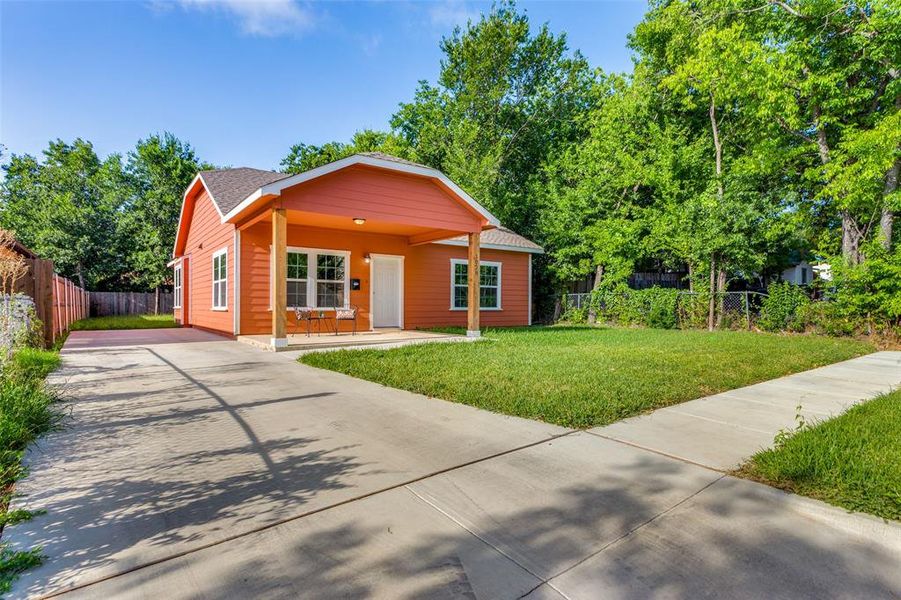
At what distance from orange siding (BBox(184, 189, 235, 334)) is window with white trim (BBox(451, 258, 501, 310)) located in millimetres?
6453

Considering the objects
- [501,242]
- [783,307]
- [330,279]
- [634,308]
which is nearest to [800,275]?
[783,307]

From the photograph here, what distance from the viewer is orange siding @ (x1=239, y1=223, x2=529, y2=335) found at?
1041 cm

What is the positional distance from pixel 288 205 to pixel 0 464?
6.22 meters

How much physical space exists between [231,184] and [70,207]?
62.2 feet

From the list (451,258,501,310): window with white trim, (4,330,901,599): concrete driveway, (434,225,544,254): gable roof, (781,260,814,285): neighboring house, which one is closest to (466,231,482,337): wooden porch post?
(434,225,544,254): gable roof

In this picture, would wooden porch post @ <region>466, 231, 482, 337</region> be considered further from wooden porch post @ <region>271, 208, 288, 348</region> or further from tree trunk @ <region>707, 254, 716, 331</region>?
tree trunk @ <region>707, 254, 716, 331</region>

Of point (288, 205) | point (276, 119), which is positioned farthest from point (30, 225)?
point (288, 205)

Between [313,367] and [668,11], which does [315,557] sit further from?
[668,11]

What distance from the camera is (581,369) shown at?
6.09 meters

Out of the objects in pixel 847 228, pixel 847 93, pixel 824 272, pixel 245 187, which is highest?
pixel 847 93

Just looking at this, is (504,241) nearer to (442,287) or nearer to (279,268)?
(442,287)

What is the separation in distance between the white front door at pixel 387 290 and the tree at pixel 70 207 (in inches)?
784

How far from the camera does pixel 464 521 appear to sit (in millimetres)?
2215

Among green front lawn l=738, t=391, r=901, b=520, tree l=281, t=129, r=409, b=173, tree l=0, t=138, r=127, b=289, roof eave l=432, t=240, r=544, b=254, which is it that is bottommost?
green front lawn l=738, t=391, r=901, b=520
